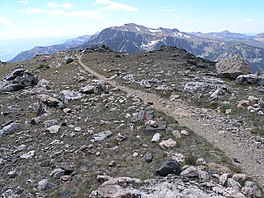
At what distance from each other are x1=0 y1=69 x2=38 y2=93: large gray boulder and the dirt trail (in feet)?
58.5

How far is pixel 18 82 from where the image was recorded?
4028 centimetres

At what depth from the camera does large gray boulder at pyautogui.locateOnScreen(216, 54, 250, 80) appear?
37109mm

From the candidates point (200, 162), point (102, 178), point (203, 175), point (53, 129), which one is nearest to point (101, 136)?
point (53, 129)

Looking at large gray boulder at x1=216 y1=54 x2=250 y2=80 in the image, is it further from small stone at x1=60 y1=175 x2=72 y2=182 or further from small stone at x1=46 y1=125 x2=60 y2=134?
small stone at x1=60 y1=175 x2=72 y2=182

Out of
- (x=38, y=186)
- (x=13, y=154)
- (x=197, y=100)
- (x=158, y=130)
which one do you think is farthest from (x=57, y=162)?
(x=197, y=100)

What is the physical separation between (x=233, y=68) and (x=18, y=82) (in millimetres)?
28488

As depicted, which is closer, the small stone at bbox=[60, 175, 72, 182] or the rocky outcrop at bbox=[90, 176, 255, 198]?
the rocky outcrop at bbox=[90, 176, 255, 198]

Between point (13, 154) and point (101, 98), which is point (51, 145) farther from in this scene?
point (101, 98)

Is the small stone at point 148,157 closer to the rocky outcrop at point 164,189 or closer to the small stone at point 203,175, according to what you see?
the rocky outcrop at point 164,189

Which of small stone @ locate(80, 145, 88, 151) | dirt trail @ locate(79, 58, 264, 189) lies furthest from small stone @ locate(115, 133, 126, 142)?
dirt trail @ locate(79, 58, 264, 189)

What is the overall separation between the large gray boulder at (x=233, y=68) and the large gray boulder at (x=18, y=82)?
25572mm

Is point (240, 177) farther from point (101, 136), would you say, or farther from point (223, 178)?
point (101, 136)

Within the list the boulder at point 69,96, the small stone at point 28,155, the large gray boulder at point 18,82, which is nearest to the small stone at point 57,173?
the small stone at point 28,155

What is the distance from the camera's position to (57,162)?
54.2 feet
